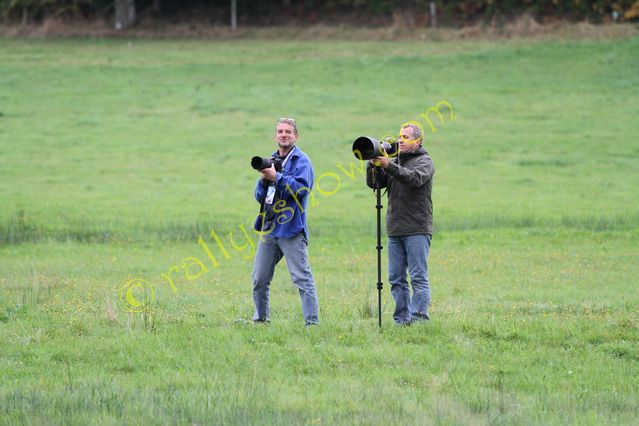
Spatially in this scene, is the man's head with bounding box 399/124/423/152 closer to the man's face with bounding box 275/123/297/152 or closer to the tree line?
the man's face with bounding box 275/123/297/152

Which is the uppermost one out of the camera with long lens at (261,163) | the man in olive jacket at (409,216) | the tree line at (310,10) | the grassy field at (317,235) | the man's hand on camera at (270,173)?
the tree line at (310,10)

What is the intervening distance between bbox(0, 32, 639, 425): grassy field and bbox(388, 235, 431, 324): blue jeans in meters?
0.32

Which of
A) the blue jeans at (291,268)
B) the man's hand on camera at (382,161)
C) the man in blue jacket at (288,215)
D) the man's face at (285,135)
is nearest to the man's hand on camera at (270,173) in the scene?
the man in blue jacket at (288,215)

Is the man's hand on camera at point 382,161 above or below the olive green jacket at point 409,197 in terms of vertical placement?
above

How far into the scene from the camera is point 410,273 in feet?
34.3

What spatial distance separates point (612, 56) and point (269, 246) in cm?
3603

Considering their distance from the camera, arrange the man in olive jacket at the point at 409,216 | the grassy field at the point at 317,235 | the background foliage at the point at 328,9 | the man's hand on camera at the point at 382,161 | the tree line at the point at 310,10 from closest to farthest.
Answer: the grassy field at the point at 317,235
the man's hand on camera at the point at 382,161
the man in olive jacket at the point at 409,216
the background foliage at the point at 328,9
the tree line at the point at 310,10

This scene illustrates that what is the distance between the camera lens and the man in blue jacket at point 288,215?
9977 millimetres

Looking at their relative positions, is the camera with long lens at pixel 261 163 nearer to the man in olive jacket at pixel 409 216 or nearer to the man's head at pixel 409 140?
the man in olive jacket at pixel 409 216

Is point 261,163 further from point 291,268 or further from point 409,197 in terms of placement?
point 409,197

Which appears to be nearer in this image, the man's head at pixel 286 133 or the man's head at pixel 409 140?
the man's head at pixel 286 133

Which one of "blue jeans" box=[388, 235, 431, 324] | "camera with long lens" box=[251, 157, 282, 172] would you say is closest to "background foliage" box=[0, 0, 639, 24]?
"blue jeans" box=[388, 235, 431, 324]

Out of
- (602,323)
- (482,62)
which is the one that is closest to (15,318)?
(602,323)

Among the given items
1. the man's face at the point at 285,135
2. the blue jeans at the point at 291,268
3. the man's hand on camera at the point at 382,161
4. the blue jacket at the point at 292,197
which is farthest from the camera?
the blue jeans at the point at 291,268
